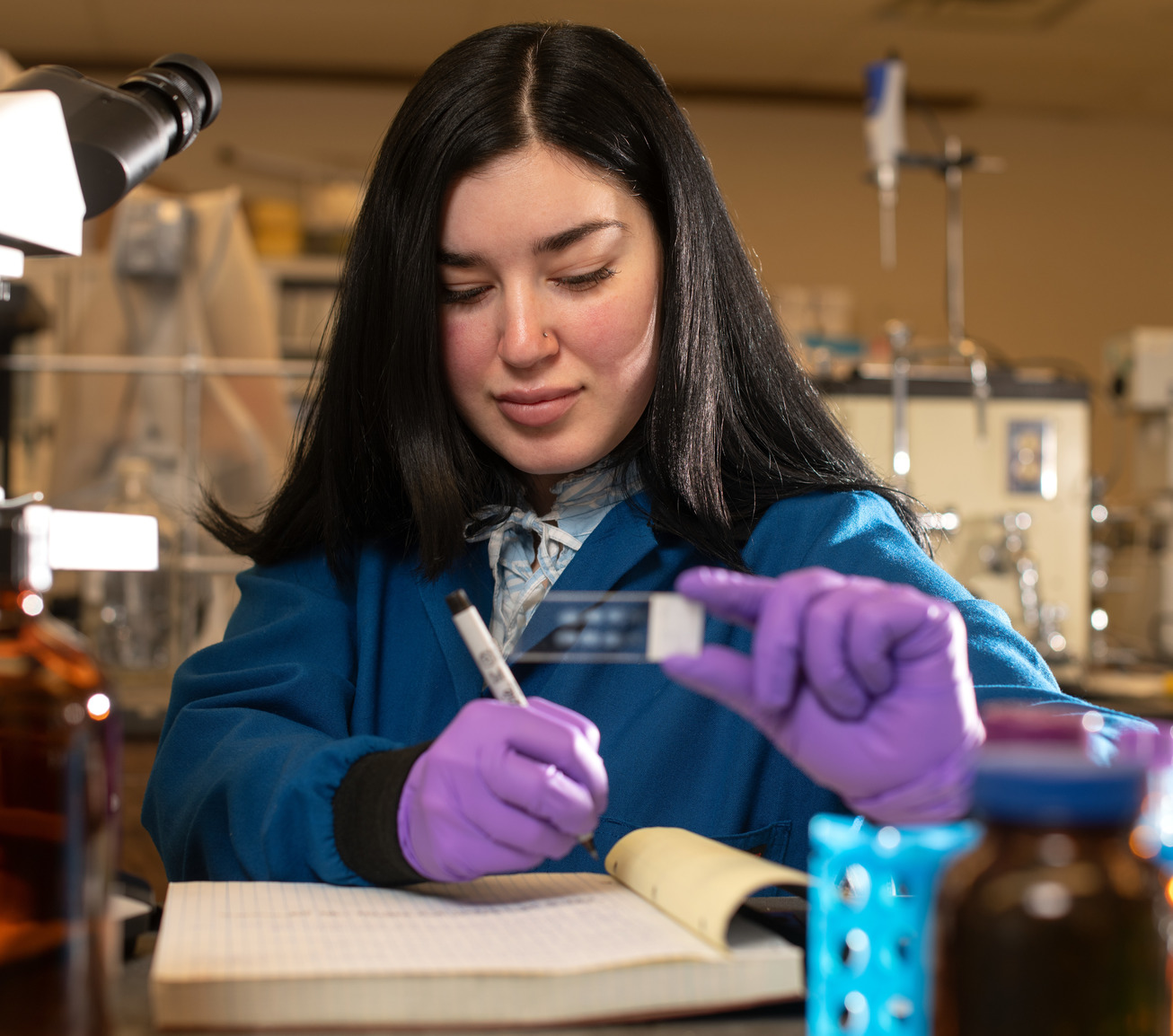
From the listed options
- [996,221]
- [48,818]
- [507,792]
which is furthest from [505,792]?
[996,221]

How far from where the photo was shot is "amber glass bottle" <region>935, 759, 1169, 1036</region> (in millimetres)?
330

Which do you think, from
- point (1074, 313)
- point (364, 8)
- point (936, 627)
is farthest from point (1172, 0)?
point (936, 627)

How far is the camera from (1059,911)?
0.33m

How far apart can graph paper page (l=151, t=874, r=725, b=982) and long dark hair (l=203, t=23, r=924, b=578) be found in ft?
1.48

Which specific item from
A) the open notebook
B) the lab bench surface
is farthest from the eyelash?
the lab bench surface

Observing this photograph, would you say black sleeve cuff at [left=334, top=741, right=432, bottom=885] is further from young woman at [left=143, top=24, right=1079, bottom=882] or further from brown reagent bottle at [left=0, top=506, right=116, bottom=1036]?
brown reagent bottle at [left=0, top=506, right=116, bottom=1036]

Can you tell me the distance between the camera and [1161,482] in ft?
10.3

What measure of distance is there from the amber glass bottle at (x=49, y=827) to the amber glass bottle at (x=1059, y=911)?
11.8 inches

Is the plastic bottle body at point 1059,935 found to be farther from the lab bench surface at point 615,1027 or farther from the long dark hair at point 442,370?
the long dark hair at point 442,370

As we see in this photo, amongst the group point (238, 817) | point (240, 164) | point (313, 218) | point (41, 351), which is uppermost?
point (240, 164)

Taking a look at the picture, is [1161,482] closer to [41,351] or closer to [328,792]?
[328,792]

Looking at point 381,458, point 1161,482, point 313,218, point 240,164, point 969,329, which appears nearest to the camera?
point 381,458

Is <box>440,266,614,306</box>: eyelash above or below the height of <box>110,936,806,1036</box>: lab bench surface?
above

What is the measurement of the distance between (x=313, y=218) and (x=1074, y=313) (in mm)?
3889
